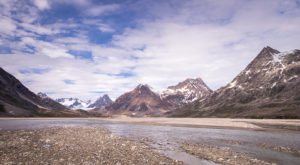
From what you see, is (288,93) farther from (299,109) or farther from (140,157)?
(140,157)

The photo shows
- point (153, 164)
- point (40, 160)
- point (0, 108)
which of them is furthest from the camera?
point (0, 108)

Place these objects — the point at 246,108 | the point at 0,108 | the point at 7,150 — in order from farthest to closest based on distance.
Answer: the point at 246,108 → the point at 0,108 → the point at 7,150

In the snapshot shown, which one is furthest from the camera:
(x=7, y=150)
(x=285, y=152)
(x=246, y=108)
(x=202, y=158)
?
(x=246, y=108)

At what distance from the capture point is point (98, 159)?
59.4 feet

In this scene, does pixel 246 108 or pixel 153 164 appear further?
pixel 246 108

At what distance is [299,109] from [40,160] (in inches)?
7090

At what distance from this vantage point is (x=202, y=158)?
71.4 feet

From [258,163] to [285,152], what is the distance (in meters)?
10.1

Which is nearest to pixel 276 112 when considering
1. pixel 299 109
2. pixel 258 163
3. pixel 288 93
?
pixel 299 109

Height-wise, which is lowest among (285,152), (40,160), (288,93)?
(285,152)

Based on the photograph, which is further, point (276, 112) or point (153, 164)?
point (276, 112)

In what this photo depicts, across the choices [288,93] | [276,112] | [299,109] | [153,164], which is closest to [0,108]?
[153,164]

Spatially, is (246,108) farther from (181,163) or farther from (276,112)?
(181,163)

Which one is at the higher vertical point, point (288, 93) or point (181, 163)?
point (288, 93)
